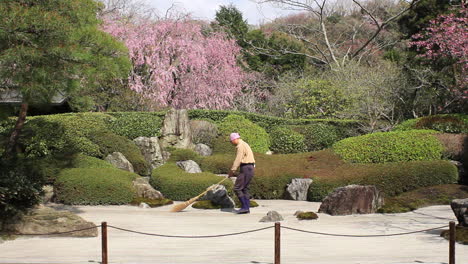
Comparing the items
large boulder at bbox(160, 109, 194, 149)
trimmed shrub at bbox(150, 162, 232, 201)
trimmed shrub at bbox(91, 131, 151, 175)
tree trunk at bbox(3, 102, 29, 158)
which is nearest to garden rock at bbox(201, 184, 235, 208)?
trimmed shrub at bbox(150, 162, 232, 201)

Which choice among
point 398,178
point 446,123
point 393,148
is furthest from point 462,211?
point 446,123

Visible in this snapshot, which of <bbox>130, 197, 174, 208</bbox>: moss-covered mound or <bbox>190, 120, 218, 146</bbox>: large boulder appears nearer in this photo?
<bbox>130, 197, 174, 208</bbox>: moss-covered mound

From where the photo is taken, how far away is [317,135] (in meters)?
22.3

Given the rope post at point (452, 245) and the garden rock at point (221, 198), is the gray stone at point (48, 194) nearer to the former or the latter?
the garden rock at point (221, 198)

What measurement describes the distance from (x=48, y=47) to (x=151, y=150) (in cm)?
949

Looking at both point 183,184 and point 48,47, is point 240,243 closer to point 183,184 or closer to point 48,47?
point 48,47

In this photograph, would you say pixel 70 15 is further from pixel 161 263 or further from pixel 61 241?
pixel 161 263

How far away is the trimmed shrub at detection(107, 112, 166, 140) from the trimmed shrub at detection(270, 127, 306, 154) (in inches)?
179

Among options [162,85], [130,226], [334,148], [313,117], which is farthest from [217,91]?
[130,226]

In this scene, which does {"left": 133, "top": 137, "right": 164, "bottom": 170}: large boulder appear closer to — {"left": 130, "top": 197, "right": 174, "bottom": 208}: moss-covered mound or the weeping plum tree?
{"left": 130, "top": 197, "right": 174, "bottom": 208}: moss-covered mound

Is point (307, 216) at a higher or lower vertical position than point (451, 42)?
lower

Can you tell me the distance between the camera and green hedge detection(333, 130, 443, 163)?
16422 mm

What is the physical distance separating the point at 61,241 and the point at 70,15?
4052 millimetres

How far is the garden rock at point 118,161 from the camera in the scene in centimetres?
1691
